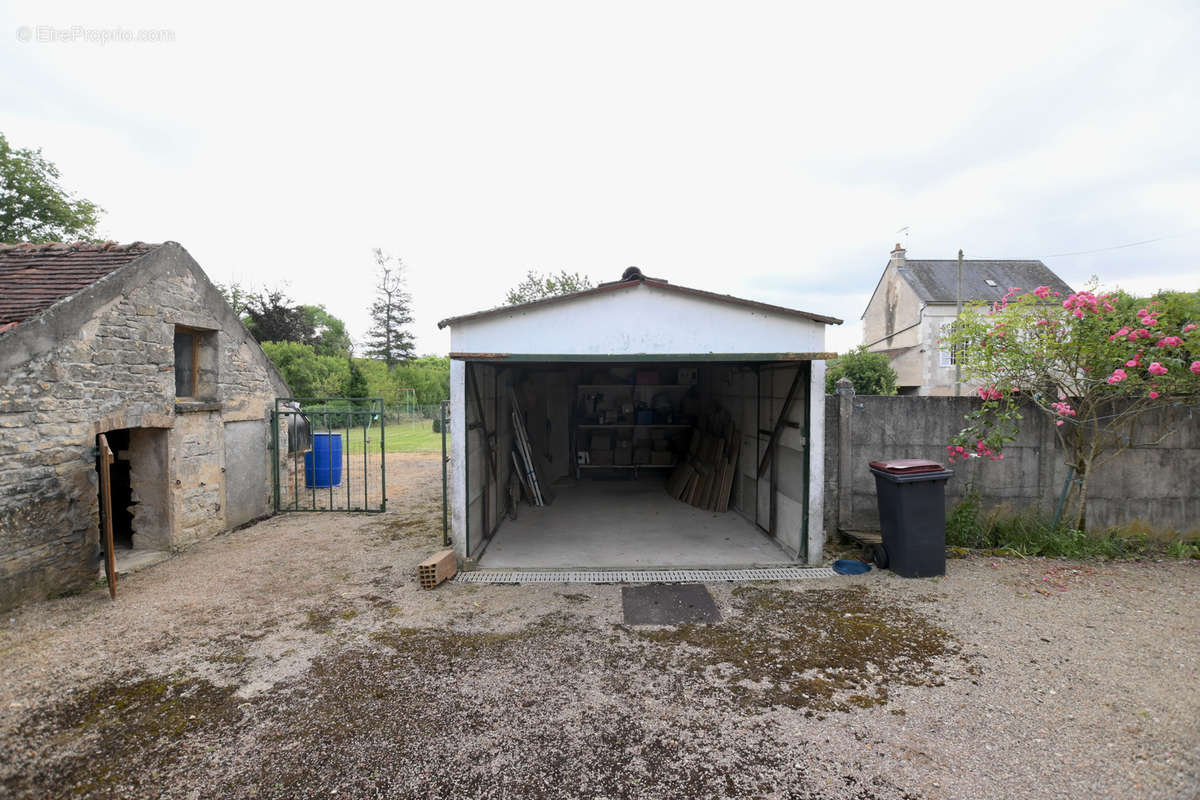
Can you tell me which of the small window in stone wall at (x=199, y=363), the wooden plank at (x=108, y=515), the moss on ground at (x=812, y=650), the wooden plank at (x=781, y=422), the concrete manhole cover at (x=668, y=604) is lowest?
the concrete manhole cover at (x=668, y=604)

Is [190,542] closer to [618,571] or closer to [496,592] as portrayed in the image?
[496,592]

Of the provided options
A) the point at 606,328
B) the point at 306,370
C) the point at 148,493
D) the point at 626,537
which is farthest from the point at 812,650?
the point at 306,370

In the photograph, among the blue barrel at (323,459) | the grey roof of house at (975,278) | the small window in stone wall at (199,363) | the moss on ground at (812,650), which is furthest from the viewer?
the grey roof of house at (975,278)

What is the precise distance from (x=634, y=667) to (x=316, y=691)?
203 centimetres

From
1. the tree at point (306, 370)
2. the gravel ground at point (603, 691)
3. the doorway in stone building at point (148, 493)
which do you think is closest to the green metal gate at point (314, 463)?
the doorway in stone building at point (148, 493)

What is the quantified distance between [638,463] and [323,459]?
6.05 meters

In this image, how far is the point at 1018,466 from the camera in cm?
613

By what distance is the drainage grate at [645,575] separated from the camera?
5305 mm

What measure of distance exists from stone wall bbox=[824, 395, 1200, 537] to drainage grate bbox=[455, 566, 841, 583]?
120 cm

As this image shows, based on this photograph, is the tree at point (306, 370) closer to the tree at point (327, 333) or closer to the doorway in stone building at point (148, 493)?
the tree at point (327, 333)

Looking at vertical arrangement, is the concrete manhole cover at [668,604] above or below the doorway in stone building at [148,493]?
below

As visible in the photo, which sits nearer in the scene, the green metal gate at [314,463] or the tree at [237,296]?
the green metal gate at [314,463]

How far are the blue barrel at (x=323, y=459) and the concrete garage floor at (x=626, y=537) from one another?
441 centimetres

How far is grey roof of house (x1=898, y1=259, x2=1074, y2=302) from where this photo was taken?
2364 centimetres
